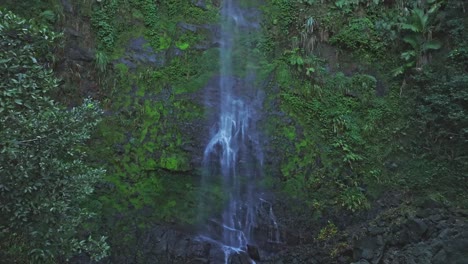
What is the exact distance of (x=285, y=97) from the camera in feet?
41.7

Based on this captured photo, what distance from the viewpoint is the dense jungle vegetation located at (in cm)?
1080

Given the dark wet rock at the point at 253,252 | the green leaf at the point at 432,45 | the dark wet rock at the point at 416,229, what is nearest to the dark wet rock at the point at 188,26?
the green leaf at the point at 432,45

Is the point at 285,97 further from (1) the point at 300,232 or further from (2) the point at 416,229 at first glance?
(2) the point at 416,229

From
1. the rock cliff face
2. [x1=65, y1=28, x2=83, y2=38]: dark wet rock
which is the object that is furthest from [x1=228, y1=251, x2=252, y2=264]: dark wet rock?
[x1=65, y1=28, x2=83, y2=38]: dark wet rock

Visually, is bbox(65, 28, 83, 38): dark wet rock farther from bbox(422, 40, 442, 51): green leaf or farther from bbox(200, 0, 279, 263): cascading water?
bbox(422, 40, 442, 51): green leaf

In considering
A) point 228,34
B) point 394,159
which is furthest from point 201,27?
point 394,159

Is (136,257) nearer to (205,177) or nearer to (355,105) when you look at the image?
(205,177)

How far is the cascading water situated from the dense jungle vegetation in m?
0.41

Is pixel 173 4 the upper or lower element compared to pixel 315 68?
upper

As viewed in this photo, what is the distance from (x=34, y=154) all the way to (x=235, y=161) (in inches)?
275

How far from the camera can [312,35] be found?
1357cm

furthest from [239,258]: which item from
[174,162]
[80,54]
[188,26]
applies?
[188,26]

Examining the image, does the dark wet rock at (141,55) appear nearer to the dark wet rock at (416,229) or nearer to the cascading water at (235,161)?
the cascading water at (235,161)

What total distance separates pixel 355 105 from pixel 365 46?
7.82ft
